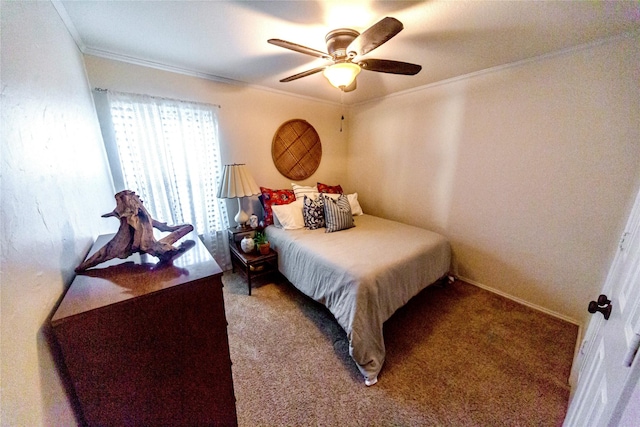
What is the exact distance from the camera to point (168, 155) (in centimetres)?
218

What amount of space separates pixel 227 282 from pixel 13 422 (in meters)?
2.21

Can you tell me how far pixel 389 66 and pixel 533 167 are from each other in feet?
5.13

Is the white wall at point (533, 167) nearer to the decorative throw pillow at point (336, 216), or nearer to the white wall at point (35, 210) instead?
the decorative throw pillow at point (336, 216)

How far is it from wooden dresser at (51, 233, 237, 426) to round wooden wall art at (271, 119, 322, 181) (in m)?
2.26

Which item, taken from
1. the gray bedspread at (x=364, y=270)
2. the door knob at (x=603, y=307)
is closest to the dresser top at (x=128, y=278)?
the gray bedspread at (x=364, y=270)

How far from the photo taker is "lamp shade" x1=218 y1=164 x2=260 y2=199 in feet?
7.67

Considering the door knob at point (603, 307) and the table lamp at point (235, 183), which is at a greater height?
the table lamp at point (235, 183)

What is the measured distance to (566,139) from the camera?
5.82 ft

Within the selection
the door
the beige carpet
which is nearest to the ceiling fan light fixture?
the door

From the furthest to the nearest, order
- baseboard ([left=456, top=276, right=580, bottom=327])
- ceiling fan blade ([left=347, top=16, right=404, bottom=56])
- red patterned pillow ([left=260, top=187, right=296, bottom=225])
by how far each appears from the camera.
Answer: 1. red patterned pillow ([left=260, top=187, right=296, bottom=225])
2. baseboard ([left=456, top=276, right=580, bottom=327])
3. ceiling fan blade ([left=347, top=16, right=404, bottom=56])

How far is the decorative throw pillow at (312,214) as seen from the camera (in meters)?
2.51

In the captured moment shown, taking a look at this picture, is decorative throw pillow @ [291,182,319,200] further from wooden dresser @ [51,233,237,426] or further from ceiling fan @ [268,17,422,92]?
wooden dresser @ [51,233,237,426]

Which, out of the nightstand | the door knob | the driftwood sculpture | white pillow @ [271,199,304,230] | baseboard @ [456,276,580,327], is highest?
the driftwood sculpture

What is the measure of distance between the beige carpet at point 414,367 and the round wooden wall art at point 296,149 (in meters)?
1.76
